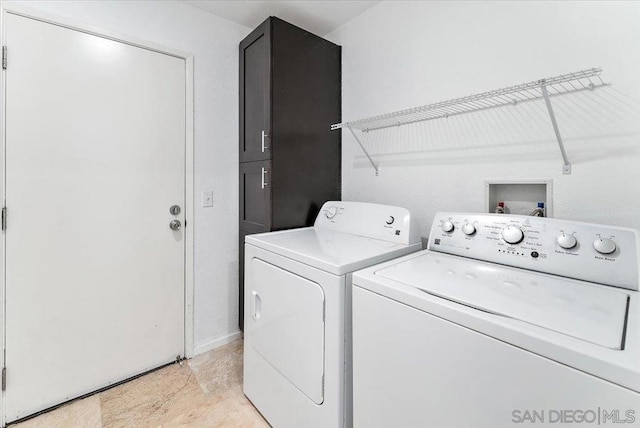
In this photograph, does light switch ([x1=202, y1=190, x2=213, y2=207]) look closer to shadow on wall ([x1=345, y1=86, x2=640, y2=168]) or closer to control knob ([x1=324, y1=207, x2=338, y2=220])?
control knob ([x1=324, y1=207, x2=338, y2=220])

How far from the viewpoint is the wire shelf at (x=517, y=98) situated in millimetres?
1033

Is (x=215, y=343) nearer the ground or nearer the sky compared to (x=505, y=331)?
nearer the ground

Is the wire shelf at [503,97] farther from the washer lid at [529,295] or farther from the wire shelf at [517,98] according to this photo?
the washer lid at [529,295]

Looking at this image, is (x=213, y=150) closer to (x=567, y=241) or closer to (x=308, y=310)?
(x=308, y=310)

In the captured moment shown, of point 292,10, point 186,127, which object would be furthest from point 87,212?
point 292,10

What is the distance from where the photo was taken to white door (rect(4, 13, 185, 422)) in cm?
150

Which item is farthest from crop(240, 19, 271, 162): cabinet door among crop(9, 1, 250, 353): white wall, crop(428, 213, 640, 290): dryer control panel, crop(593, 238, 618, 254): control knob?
crop(593, 238, 618, 254): control knob

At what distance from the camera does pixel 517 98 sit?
4.44 feet

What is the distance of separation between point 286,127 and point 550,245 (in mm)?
1551

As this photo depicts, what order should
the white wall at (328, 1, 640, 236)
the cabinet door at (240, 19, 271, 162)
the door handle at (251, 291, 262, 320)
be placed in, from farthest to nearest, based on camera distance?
1. the cabinet door at (240, 19, 271, 162)
2. the door handle at (251, 291, 262, 320)
3. the white wall at (328, 1, 640, 236)

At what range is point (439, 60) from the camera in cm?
164

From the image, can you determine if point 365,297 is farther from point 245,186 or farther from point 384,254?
point 245,186

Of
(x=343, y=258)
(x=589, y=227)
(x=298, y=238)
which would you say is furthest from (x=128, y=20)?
(x=589, y=227)

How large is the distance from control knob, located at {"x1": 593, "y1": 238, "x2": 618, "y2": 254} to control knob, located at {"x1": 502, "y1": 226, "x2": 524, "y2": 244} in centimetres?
21
